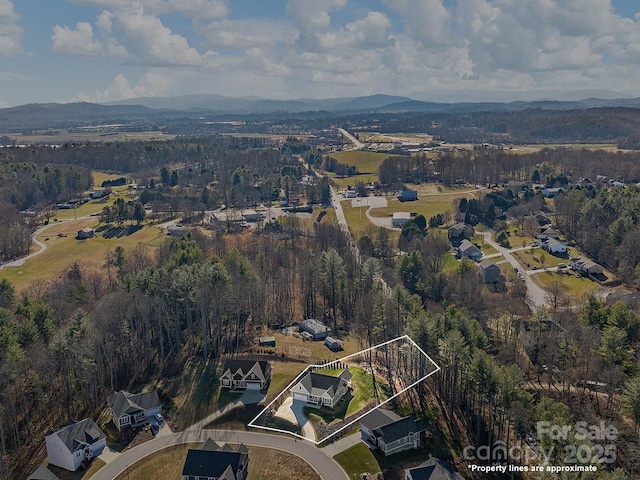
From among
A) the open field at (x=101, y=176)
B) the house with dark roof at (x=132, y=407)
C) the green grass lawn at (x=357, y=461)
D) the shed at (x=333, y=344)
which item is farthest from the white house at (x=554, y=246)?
the open field at (x=101, y=176)

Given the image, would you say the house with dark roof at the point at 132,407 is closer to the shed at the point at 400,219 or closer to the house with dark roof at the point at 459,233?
the house with dark roof at the point at 459,233

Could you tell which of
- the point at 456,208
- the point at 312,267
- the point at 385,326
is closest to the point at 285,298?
the point at 312,267

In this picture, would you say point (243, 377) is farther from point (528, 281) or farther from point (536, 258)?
point (536, 258)

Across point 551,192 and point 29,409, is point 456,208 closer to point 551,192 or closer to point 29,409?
point 551,192

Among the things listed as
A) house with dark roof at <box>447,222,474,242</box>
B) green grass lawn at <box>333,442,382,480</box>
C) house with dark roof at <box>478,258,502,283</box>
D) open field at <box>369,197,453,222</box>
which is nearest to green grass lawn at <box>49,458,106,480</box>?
green grass lawn at <box>333,442,382,480</box>

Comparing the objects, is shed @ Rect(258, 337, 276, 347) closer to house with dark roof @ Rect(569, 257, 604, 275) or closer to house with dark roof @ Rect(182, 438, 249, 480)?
house with dark roof @ Rect(182, 438, 249, 480)

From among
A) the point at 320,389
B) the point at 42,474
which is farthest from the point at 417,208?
the point at 42,474
